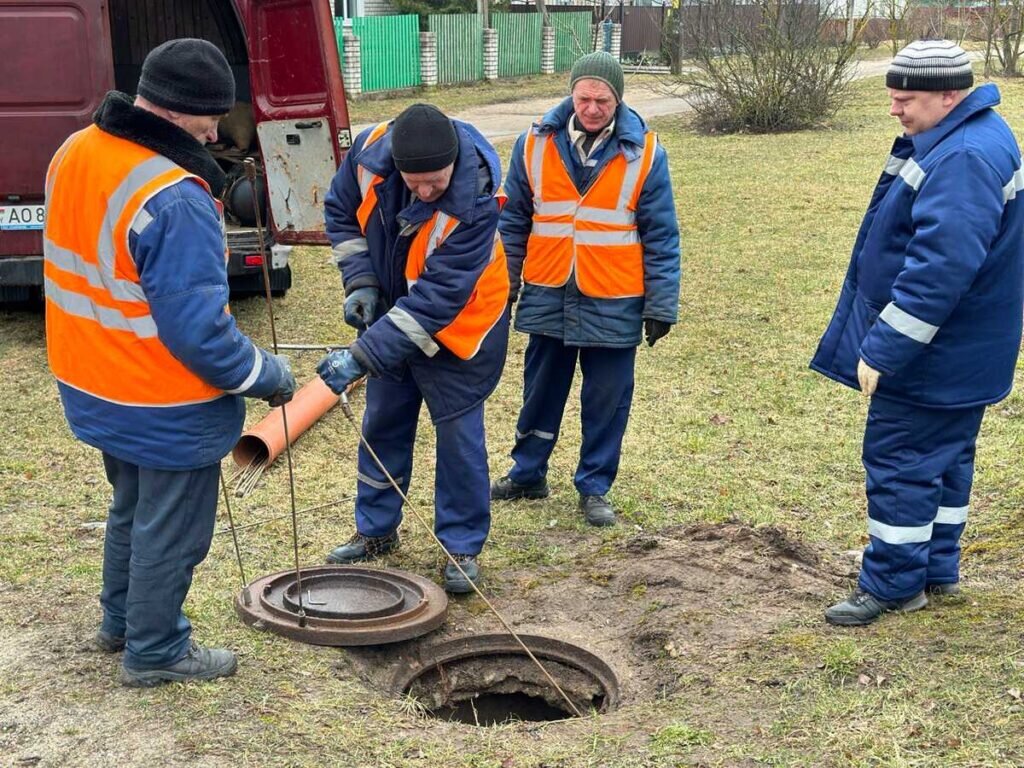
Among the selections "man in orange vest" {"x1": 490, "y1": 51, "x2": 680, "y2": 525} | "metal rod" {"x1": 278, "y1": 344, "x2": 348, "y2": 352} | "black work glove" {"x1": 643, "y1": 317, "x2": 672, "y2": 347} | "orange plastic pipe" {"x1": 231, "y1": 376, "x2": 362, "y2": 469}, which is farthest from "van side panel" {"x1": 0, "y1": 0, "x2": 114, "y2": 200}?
"black work glove" {"x1": 643, "y1": 317, "x2": 672, "y2": 347}

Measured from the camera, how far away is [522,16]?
31.1m

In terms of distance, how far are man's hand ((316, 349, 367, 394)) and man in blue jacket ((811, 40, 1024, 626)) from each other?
1.66m

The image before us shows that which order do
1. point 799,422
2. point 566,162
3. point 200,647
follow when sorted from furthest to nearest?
point 799,422
point 566,162
point 200,647

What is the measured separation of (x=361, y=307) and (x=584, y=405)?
51.6 inches

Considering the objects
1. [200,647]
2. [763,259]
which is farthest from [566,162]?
[763,259]

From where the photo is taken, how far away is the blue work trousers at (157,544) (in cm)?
359

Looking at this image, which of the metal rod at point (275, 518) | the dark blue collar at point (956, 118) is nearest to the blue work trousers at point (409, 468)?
the metal rod at point (275, 518)

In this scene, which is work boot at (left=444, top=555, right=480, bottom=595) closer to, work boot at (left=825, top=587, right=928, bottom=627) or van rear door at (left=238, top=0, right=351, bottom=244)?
work boot at (left=825, top=587, right=928, bottom=627)

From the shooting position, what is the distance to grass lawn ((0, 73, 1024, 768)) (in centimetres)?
353

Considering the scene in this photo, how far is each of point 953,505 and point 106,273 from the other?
2925mm

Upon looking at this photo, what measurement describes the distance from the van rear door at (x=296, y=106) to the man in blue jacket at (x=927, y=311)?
463 centimetres

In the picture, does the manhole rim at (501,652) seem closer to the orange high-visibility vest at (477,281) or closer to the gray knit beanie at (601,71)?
the orange high-visibility vest at (477,281)

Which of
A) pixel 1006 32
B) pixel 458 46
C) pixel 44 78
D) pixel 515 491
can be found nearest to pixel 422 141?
pixel 515 491

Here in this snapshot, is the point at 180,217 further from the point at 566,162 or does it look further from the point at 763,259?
the point at 763,259
